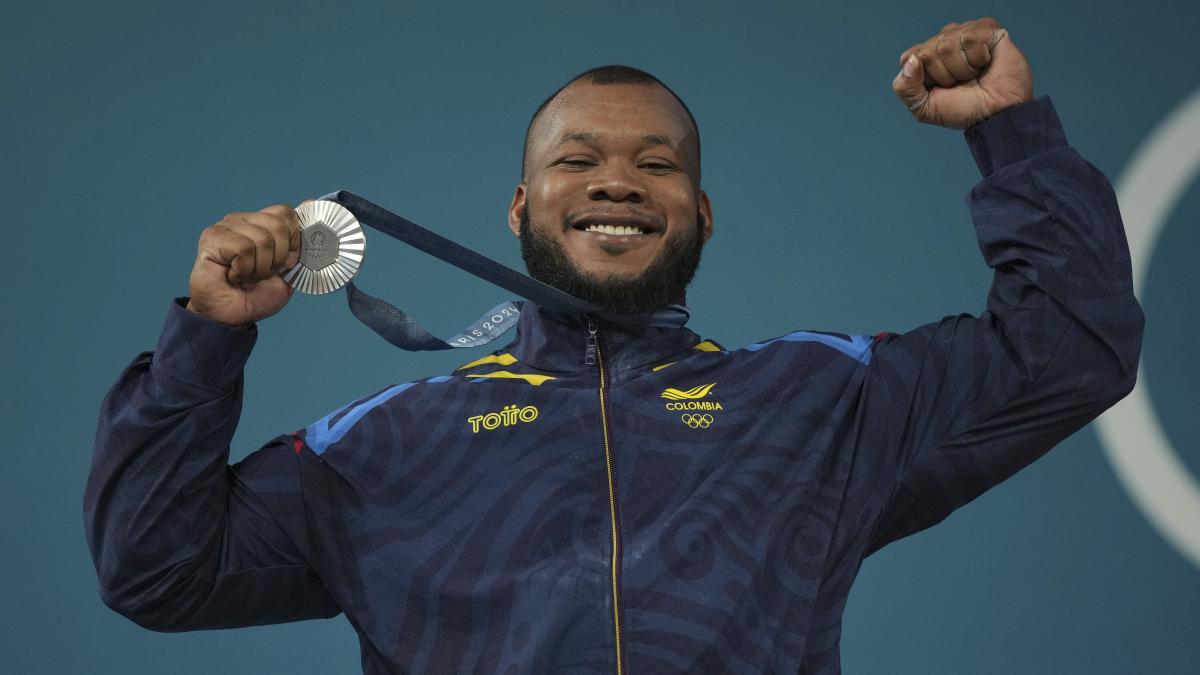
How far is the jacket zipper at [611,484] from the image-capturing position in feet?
3.43

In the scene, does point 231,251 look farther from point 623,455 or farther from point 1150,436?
point 1150,436

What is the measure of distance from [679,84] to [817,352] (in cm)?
80

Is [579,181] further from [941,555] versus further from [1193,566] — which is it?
[1193,566]

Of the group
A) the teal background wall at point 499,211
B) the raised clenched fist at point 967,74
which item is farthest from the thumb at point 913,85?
the teal background wall at point 499,211

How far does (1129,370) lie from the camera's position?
105 cm

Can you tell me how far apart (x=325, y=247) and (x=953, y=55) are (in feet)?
1.58

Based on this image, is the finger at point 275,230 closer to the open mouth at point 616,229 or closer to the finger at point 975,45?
the open mouth at point 616,229

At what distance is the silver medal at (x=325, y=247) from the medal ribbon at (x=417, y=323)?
26mm

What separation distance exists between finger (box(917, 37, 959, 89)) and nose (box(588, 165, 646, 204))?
0.88 feet

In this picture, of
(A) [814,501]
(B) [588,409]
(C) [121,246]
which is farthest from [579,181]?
(C) [121,246]

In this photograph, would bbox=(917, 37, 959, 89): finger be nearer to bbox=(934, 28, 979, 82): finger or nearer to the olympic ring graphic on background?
bbox=(934, 28, 979, 82): finger

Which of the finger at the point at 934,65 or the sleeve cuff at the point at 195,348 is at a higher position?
the finger at the point at 934,65

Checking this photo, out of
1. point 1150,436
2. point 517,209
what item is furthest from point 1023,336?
point 1150,436

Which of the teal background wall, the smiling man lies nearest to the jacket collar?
the smiling man
